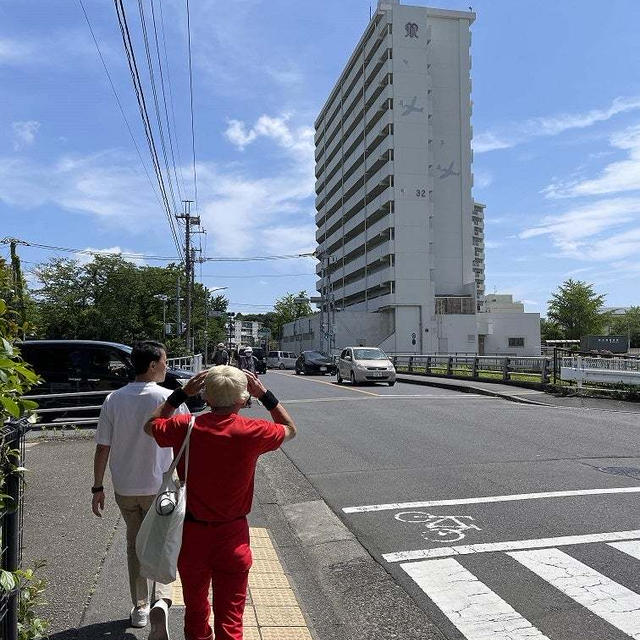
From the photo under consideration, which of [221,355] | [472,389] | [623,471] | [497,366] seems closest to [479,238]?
[497,366]

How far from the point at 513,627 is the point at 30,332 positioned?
328 cm

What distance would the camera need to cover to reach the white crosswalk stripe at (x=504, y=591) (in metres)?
4.00

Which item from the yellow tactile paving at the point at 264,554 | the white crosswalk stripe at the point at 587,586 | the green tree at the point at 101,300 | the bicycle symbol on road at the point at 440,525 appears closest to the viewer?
the white crosswalk stripe at the point at 587,586

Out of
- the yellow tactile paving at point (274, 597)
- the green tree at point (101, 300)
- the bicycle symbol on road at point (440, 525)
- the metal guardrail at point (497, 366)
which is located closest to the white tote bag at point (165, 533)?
the yellow tactile paving at point (274, 597)

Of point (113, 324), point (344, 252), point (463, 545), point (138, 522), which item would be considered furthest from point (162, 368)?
point (344, 252)

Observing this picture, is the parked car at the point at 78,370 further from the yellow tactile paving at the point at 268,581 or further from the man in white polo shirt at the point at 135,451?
the man in white polo shirt at the point at 135,451

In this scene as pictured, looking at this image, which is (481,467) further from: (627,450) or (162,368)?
(162,368)

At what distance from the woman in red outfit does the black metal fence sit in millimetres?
688

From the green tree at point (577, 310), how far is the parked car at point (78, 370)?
70.1 m

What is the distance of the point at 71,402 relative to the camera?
42.7ft

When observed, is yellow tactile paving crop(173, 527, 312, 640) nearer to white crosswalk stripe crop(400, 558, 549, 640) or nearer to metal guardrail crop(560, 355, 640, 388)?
white crosswalk stripe crop(400, 558, 549, 640)

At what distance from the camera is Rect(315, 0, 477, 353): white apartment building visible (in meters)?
69.1

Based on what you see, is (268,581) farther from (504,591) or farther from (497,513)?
(497,513)

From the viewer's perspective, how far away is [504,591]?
4.58 meters
